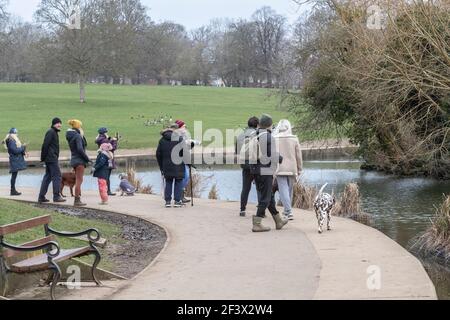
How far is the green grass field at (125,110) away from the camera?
46062 mm

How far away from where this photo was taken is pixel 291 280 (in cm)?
862

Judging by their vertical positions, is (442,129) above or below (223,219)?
above

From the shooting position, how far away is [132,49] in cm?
6650

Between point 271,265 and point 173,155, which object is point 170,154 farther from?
point 271,265

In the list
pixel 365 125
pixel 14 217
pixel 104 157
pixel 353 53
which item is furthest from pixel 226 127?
pixel 14 217

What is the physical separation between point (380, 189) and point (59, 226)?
14.5m

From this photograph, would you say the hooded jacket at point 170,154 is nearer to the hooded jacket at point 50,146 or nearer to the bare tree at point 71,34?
the hooded jacket at point 50,146

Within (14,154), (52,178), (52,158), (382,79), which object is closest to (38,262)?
Result: (52,158)

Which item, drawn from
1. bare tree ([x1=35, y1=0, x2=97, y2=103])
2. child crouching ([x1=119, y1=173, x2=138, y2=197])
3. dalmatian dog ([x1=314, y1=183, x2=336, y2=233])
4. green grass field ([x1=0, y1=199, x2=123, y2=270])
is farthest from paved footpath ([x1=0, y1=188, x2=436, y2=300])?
bare tree ([x1=35, y1=0, x2=97, y2=103])

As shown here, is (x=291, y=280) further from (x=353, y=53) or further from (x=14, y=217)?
(x=353, y=53)

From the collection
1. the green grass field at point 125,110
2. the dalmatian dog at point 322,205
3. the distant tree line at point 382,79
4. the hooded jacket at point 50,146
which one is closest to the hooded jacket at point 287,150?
the dalmatian dog at point 322,205

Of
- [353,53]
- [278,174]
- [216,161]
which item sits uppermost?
[353,53]

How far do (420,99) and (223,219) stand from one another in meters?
8.55

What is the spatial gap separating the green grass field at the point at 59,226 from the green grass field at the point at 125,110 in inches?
984
